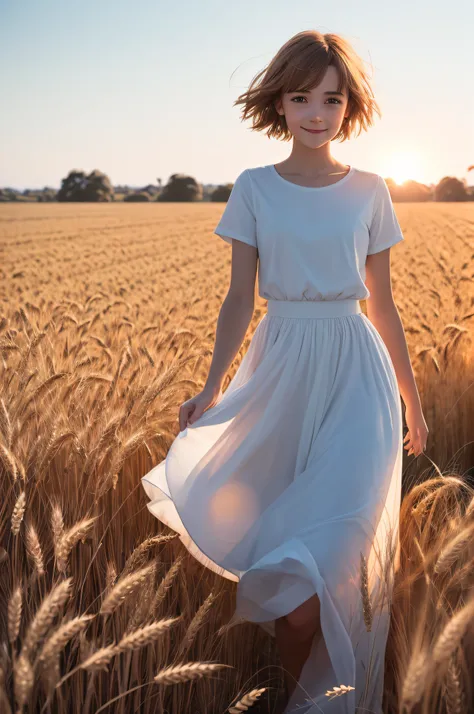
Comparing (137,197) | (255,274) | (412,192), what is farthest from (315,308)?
(137,197)

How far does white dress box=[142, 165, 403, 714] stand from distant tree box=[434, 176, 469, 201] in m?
43.6

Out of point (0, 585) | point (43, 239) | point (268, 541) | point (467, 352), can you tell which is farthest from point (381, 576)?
point (43, 239)

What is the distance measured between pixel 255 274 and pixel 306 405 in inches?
14.9

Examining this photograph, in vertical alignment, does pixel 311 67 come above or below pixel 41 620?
above

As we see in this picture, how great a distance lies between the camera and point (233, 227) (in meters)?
1.92

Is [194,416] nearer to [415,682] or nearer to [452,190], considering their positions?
[415,682]

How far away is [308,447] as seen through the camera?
5.83 ft

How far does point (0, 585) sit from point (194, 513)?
0.61 m

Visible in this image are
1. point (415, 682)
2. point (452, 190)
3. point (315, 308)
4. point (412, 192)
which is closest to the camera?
point (415, 682)

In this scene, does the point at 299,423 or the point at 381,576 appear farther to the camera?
the point at 299,423

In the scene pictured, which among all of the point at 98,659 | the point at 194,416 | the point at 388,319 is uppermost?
the point at 388,319

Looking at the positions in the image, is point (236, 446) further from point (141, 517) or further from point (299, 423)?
point (141, 517)

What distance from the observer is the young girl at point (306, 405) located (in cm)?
160

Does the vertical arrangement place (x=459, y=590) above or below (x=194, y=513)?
below
